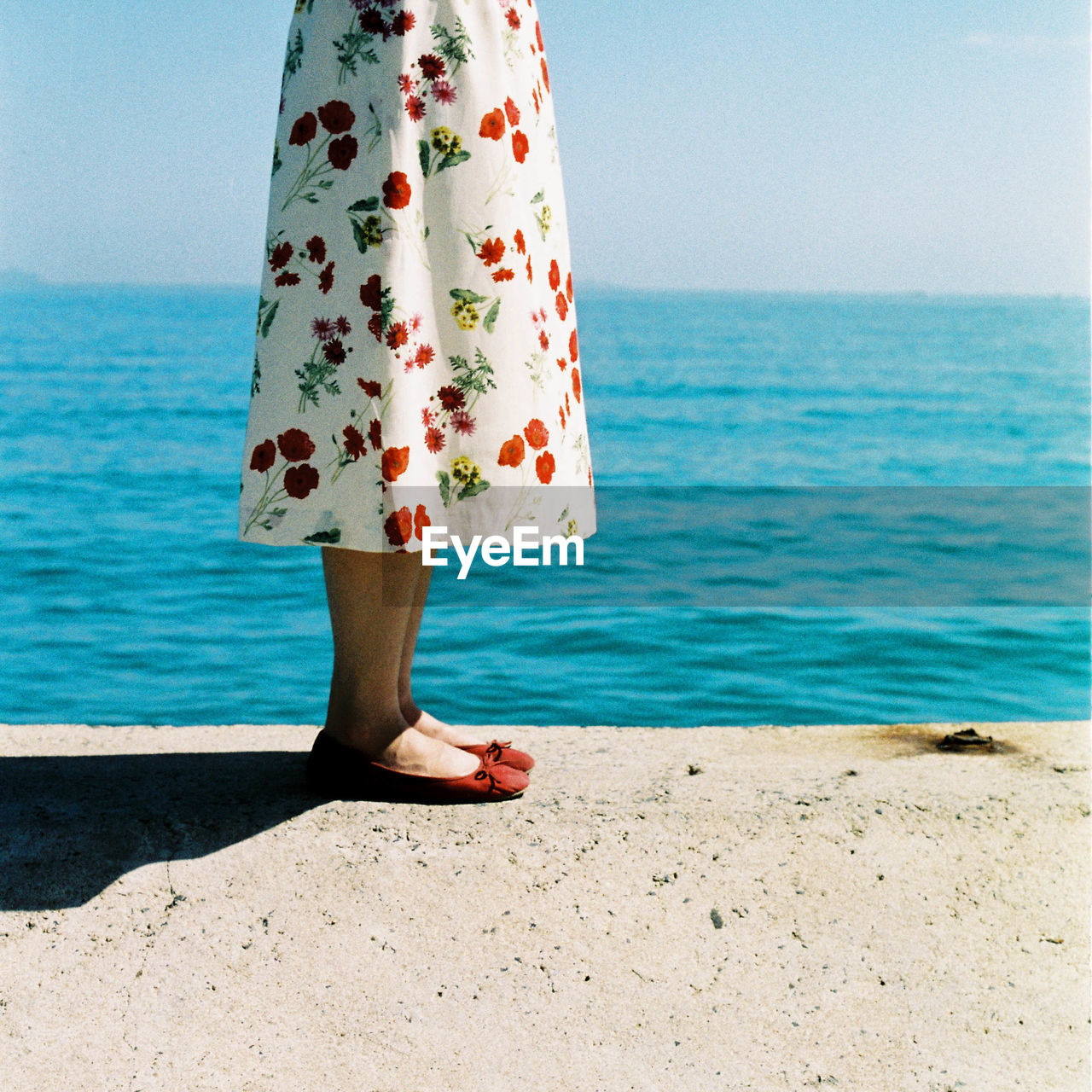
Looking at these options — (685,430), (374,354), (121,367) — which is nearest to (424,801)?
(374,354)

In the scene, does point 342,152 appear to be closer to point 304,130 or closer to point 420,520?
point 304,130

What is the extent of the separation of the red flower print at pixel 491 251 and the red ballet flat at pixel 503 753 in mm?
878

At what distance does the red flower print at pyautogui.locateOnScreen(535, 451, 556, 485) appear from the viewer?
6.36 feet

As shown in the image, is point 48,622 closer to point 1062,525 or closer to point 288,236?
point 288,236

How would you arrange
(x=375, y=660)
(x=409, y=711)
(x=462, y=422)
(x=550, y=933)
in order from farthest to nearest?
(x=409, y=711)
(x=375, y=660)
(x=462, y=422)
(x=550, y=933)

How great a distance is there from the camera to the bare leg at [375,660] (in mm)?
1978

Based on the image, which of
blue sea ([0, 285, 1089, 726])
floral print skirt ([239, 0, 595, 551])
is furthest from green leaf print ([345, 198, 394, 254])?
blue sea ([0, 285, 1089, 726])

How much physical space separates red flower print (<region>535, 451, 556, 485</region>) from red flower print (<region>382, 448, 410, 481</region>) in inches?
8.7

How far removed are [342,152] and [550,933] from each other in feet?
3.87

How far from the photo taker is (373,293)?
1825mm

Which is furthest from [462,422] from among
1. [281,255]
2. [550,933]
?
[550,933]

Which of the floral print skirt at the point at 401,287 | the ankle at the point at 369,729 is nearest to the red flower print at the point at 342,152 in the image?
the floral print skirt at the point at 401,287

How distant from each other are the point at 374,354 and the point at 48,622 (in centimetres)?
417

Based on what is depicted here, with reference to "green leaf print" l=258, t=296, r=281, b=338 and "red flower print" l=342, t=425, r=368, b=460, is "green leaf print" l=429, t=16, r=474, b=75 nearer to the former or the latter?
"green leaf print" l=258, t=296, r=281, b=338
